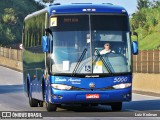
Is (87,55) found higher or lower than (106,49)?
lower

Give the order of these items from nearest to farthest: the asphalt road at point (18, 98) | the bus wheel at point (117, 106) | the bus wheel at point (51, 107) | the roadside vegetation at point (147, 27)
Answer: the asphalt road at point (18, 98), the bus wheel at point (51, 107), the bus wheel at point (117, 106), the roadside vegetation at point (147, 27)

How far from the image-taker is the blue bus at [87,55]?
67.3ft

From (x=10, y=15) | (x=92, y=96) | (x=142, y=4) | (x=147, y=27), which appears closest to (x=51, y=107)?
(x=92, y=96)

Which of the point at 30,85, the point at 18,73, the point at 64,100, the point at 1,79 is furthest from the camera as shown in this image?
the point at 18,73

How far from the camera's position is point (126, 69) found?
20.9m

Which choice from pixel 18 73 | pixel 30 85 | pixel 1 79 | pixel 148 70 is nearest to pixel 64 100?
pixel 30 85

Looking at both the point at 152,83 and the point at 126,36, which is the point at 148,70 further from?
the point at 126,36

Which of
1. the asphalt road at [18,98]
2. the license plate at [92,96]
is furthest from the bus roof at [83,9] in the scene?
the asphalt road at [18,98]

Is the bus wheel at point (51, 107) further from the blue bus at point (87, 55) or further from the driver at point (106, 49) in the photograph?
the driver at point (106, 49)

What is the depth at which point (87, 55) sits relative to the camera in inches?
813

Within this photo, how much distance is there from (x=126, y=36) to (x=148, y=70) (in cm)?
1943

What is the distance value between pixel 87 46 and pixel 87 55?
264 mm

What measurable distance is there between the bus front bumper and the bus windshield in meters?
0.59

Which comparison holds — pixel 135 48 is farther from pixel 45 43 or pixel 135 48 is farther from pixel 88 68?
pixel 45 43
